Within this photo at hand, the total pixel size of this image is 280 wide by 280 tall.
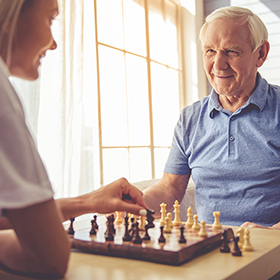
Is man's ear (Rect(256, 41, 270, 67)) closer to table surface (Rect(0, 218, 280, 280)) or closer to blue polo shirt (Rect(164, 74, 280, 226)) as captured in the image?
blue polo shirt (Rect(164, 74, 280, 226))

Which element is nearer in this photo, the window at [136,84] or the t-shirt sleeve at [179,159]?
the t-shirt sleeve at [179,159]

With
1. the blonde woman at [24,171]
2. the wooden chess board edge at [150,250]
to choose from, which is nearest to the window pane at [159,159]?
the wooden chess board edge at [150,250]

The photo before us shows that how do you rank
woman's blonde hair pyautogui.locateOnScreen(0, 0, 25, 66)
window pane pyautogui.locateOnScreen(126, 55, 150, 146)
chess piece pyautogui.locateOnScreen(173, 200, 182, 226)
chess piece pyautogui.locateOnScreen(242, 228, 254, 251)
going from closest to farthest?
woman's blonde hair pyautogui.locateOnScreen(0, 0, 25, 66) → chess piece pyautogui.locateOnScreen(242, 228, 254, 251) → chess piece pyautogui.locateOnScreen(173, 200, 182, 226) → window pane pyautogui.locateOnScreen(126, 55, 150, 146)

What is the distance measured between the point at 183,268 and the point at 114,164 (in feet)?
8.74

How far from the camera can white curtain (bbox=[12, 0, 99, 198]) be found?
2490 mm

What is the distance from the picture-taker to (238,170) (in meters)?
1.82

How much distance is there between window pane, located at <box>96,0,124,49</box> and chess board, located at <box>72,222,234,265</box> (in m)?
2.59

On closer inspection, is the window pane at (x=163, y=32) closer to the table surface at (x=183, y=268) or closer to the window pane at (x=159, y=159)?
the window pane at (x=159, y=159)

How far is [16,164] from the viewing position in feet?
A: 2.12

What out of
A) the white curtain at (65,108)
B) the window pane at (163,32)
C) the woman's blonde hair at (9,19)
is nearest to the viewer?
the woman's blonde hair at (9,19)

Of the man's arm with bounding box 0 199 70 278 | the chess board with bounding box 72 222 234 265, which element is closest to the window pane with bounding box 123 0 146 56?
the chess board with bounding box 72 222 234 265

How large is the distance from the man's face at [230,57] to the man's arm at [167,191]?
1.68ft

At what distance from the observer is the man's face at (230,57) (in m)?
1.87

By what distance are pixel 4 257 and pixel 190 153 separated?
1.35 metres
